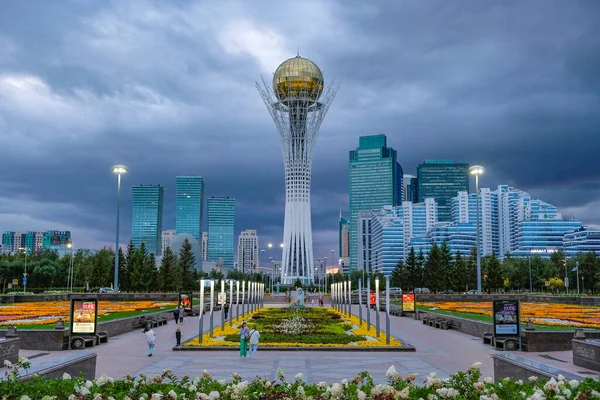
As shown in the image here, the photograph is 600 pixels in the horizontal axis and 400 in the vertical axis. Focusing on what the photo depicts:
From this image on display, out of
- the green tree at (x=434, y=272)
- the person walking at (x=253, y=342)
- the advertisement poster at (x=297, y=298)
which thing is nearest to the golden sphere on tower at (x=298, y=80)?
the green tree at (x=434, y=272)

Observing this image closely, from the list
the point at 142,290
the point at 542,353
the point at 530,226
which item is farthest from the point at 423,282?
the point at 530,226

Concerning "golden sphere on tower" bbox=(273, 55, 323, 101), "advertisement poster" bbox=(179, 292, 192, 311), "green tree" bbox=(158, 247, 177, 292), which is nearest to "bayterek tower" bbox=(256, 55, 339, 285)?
"golden sphere on tower" bbox=(273, 55, 323, 101)

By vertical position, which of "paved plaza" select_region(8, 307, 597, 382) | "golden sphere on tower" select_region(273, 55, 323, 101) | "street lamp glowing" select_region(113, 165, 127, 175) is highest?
"golden sphere on tower" select_region(273, 55, 323, 101)

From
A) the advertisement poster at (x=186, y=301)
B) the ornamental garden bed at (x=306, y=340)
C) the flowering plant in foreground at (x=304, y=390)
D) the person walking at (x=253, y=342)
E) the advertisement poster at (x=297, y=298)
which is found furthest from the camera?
the advertisement poster at (x=297, y=298)

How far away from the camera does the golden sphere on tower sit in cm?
10294

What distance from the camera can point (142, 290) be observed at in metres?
74.7

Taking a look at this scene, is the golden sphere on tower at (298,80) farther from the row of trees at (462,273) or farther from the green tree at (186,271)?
the row of trees at (462,273)

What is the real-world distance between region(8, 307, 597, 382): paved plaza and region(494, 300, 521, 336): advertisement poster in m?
0.96

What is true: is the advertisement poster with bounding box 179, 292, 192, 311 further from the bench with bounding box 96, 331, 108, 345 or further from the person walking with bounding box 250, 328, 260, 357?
the person walking with bounding box 250, 328, 260, 357

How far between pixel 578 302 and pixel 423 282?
31.1m

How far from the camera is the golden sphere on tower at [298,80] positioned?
103m

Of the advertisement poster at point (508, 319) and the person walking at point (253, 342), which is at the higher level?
the advertisement poster at point (508, 319)

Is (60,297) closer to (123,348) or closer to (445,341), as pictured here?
(123,348)

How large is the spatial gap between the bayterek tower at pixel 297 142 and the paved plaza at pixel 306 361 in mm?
72940
